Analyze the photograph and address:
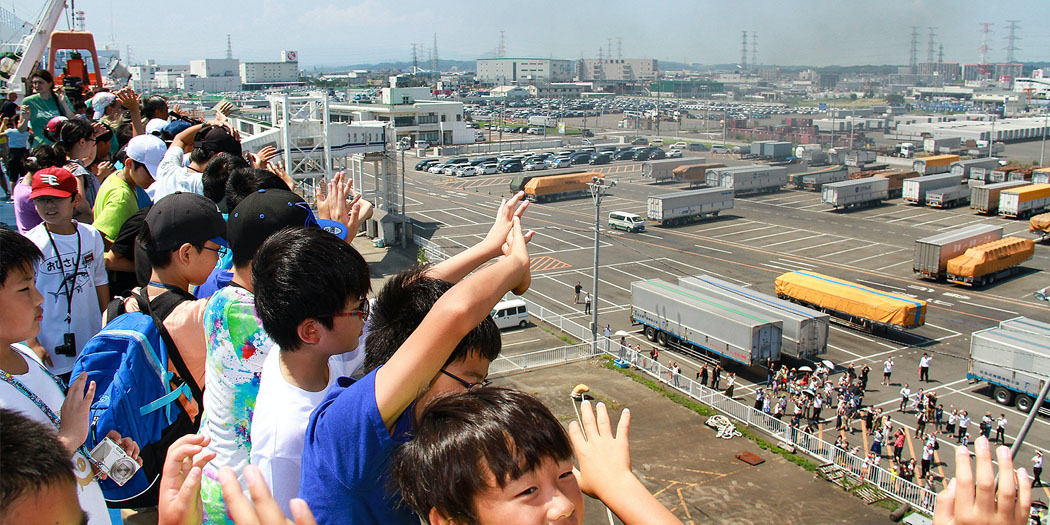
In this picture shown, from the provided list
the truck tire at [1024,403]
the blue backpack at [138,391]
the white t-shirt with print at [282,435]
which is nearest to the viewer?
the white t-shirt with print at [282,435]

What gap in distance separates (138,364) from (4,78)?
2610cm

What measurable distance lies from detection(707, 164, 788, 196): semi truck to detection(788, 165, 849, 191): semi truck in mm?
2336

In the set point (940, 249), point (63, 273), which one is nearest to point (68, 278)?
point (63, 273)

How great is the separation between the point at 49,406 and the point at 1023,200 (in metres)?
61.0

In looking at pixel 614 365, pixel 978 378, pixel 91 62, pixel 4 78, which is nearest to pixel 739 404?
pixel 614 365

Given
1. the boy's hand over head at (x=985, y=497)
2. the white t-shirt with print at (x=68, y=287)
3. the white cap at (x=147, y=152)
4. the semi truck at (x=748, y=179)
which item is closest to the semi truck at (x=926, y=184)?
the semi truck at (x=748, y=179)

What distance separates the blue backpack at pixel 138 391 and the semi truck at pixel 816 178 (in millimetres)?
67701

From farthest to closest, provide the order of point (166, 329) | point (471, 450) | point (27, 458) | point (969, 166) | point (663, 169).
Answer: point (663, 169) → point (969, 166) → point (166, 329) → point (471, 450) → point (27, 458)

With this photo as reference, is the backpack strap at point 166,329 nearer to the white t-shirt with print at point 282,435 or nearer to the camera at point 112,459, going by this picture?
the camera at point 112,459

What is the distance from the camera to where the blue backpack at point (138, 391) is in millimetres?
3826

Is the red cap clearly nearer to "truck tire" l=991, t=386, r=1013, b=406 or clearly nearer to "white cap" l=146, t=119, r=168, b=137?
"white cap" l=146, t=119, r=168, b=137

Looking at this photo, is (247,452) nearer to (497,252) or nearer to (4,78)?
(497,252)

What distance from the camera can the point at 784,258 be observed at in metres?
42.2

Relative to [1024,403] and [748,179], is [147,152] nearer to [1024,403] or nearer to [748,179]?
[1024,403]
